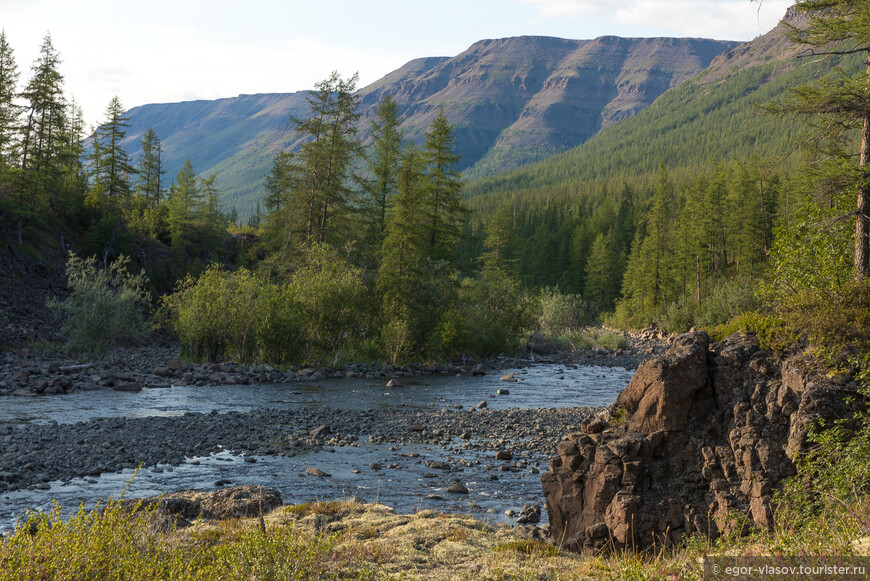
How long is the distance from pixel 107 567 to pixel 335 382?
988 inches

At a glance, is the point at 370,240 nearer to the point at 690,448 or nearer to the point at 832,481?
the point at 690,448

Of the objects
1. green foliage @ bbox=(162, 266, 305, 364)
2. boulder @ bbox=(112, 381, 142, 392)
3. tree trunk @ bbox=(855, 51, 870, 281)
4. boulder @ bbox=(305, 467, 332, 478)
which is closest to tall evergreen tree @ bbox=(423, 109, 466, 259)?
green foliage @ bbox=(162, 266, 305, 364)

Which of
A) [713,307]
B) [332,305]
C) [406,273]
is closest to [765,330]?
[332,305]

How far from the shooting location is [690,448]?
9156mm

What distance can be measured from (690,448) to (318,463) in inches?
382

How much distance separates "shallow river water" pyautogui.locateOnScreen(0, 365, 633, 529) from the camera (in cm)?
1266

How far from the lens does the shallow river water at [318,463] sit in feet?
41.5

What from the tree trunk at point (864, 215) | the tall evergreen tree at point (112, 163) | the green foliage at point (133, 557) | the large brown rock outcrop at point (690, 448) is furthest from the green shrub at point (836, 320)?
the tall evergreen tree at point (112, 163)

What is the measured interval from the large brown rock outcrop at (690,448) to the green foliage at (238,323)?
2639 cm

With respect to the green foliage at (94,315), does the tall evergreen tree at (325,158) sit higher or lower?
higher

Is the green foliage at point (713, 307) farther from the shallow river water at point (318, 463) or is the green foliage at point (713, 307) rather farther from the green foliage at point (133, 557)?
the green foliage at point (133, 557)

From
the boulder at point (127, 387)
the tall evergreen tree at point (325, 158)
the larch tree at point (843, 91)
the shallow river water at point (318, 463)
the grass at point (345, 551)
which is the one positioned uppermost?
the tall evergreen tree at point (325, 158)

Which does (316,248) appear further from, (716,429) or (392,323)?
(716,429)

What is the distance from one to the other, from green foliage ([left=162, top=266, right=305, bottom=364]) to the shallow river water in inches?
226
